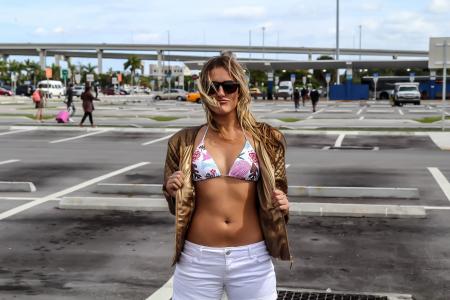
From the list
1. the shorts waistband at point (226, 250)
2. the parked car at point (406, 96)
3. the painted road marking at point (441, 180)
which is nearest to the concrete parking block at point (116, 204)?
the painted road marking at point (441, 180)

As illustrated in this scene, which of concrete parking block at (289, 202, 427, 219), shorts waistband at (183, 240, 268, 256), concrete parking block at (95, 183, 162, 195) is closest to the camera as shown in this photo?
shorts waistband at (183, 240, 268, 256)

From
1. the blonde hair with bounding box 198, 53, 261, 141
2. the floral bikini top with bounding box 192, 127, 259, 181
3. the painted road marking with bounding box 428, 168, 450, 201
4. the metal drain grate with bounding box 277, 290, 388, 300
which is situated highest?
the blonde hair with bounding box 198, 53, 261, 141

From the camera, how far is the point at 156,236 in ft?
27.6

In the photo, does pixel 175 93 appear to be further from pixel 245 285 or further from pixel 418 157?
pixel 245 285

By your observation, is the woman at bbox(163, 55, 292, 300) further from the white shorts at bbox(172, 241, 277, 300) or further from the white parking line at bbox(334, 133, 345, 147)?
the white parking line at bbox(334, 133, 345, 147)

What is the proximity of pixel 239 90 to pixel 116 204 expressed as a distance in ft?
23.1

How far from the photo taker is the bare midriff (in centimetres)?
336

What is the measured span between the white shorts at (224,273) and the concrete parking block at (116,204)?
21.6 feet

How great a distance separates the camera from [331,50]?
15900 centimetres

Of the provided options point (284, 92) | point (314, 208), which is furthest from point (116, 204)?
point (284, 92)

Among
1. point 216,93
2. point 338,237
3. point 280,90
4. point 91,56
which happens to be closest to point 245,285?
point 216,93

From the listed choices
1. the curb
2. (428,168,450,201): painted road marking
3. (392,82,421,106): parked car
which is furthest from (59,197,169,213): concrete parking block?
(392,82,421,106): parked car

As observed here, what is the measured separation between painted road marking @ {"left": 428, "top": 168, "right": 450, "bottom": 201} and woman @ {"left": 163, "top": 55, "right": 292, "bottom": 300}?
863cm

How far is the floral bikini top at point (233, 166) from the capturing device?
11.1 feet
